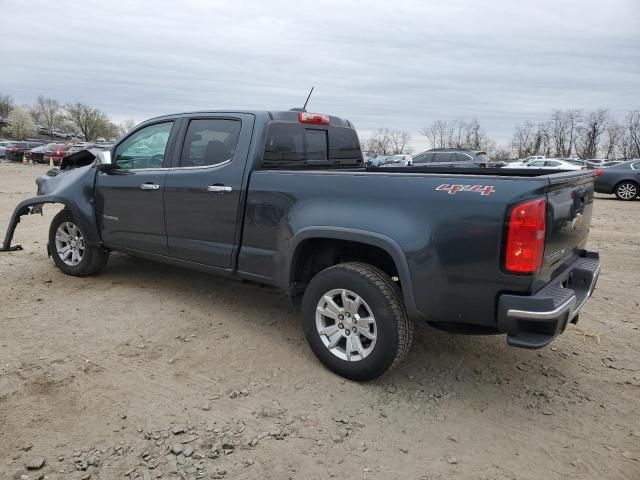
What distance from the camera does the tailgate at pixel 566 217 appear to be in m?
2.96

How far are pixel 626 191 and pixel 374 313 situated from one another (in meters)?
16.5

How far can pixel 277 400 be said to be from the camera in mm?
3314

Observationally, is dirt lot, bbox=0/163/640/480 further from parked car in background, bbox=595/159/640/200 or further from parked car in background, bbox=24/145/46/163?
parked car in background, bbox=24/145/46/163

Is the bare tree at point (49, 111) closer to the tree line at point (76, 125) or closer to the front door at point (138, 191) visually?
the tree line at point (76, 125)

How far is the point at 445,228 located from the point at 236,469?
1728 mm

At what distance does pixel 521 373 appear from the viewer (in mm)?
3727

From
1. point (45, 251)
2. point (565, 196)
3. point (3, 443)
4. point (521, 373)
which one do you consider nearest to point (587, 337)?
point (521, 373)

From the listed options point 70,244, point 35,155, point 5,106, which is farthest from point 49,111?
point 70,244

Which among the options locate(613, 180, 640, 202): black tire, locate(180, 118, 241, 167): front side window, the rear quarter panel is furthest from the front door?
locate(613, 180, 640, 202): black tire

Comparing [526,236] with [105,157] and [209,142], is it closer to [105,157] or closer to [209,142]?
[209,142]

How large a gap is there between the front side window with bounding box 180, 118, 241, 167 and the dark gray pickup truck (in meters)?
0.01

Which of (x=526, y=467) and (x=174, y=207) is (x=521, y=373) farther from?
(x=174, y=207)

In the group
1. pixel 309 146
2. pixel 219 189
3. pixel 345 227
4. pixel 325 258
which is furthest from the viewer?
pixel 309 146

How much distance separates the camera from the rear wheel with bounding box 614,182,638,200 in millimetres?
16516
